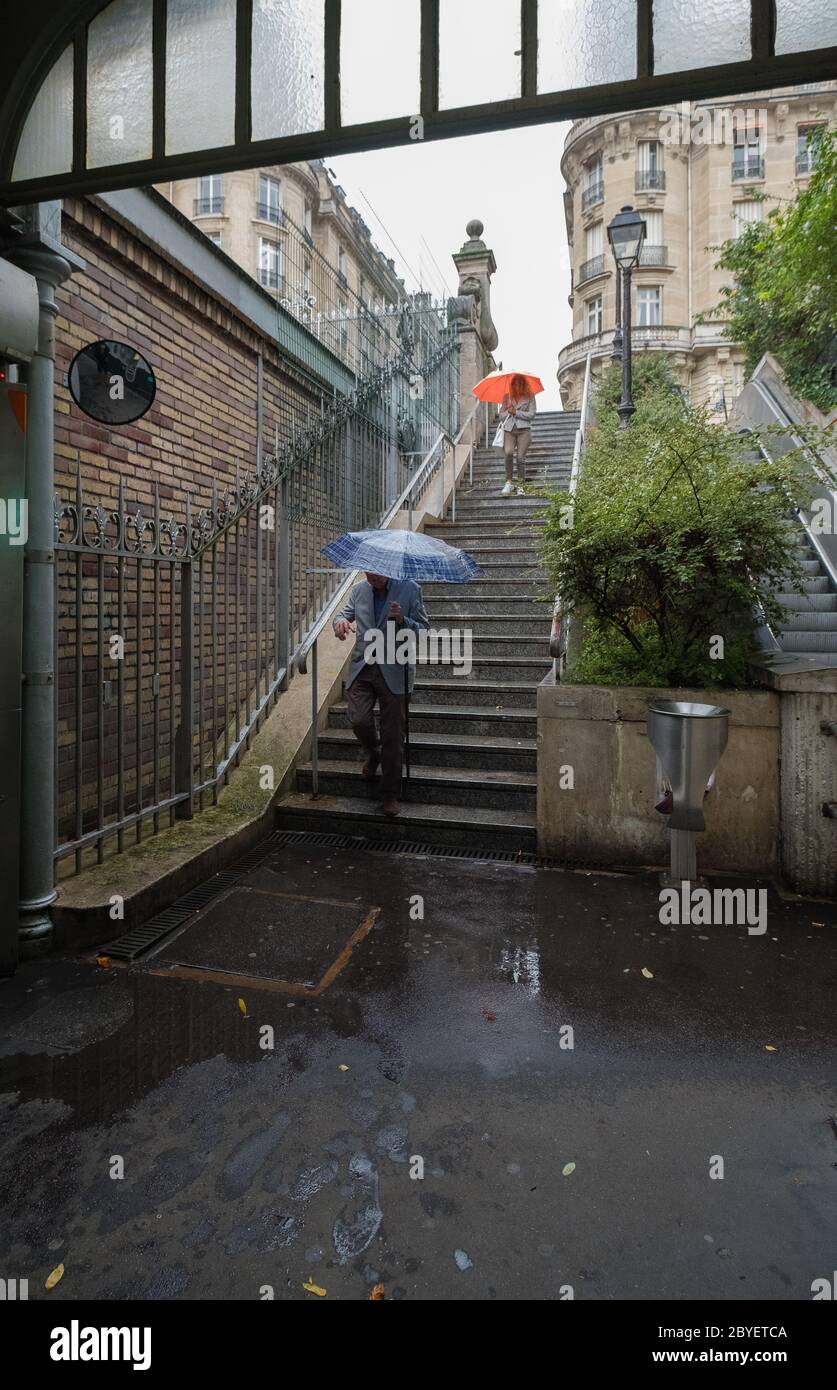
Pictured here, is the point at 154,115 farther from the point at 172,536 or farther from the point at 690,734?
the point at 690,734

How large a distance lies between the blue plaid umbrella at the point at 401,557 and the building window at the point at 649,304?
3494 cm

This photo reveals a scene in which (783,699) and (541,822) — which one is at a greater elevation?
(783,699)

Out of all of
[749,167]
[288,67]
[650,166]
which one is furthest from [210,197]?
[288,67]

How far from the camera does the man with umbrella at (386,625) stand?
5352mm

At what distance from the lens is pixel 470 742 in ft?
20.4

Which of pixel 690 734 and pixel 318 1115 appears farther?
pixel 690 734

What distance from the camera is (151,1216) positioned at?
2.13 m

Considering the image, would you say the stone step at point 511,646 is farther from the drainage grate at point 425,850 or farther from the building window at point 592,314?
the building window at point 592,314

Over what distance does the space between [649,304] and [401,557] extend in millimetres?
36208

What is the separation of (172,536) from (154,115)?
2271 millimetres

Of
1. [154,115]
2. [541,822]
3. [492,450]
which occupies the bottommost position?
[541,822]

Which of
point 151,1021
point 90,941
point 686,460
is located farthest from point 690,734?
point 90,941

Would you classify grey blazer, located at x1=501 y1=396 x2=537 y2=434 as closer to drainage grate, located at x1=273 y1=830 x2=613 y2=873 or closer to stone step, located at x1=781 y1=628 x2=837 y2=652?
stone step, located at x1=781 y1=628 x2=837 y2=652

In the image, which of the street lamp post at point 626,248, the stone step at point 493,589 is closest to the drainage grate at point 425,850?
the stone step at point 493,589
